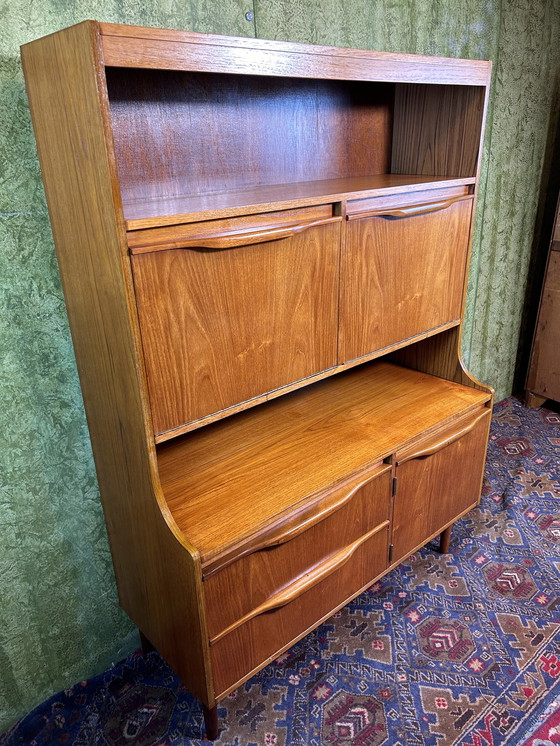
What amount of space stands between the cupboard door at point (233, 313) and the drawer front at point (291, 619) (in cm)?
52

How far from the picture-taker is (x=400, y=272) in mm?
1550

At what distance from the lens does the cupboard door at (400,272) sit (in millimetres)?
1418

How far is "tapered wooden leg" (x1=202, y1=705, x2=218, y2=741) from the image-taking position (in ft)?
4.45

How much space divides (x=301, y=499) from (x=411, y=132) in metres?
1.23

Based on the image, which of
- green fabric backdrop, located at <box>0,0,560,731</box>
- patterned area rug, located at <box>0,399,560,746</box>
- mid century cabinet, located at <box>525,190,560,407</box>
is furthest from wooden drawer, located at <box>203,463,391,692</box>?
mid century cabinet, located at <box>525,190,560,407</box>

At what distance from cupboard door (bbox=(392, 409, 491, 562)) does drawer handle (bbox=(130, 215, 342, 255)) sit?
680mm

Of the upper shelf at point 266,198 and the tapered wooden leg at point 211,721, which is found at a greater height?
the upper shelf at point 266,198

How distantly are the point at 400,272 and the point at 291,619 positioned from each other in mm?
958

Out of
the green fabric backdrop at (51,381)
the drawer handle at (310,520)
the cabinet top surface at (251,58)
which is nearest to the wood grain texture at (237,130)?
the green fabric backdrop at (51,381)

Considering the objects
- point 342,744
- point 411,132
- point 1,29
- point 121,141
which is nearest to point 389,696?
point 342,744

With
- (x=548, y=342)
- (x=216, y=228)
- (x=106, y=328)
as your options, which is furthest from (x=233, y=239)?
(x=548, y=342)

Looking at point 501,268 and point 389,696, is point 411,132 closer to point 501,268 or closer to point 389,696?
point 501,268

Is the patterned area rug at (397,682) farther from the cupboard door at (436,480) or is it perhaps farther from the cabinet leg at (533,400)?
the cabinet leg at (533,400)

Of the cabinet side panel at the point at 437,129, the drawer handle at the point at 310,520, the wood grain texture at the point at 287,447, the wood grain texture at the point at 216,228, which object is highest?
the cabinet side panel at the point at 437,129
